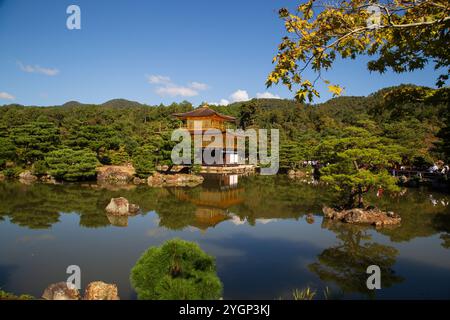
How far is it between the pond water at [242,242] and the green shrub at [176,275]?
6.95ft

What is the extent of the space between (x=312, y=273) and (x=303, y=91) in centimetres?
466

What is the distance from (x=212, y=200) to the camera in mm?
17297

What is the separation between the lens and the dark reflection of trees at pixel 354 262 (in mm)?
6656

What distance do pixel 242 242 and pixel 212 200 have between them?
773 centimetres

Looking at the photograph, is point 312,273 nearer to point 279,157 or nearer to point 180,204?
point 180,204

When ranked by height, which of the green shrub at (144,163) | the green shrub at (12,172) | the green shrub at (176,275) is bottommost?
the green shrub at (176,275)

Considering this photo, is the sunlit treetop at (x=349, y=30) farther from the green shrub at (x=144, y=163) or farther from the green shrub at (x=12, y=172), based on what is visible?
the green shrub at (x=12, y=172)

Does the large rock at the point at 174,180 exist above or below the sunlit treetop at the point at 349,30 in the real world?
below

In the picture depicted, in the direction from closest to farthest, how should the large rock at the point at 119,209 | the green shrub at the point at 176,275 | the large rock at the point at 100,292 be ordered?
the green shrub at the point at 176,275
the large rock at the point at 100,292
the large rock at the point at 119,209

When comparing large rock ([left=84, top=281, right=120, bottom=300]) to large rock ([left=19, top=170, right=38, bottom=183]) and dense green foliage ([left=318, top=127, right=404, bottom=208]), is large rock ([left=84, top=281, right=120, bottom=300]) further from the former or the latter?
large rock ([left=19, top=170, right=38, bottom=183])

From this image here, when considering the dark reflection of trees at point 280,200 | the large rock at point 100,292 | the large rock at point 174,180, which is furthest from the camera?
the large rock at point 174,180

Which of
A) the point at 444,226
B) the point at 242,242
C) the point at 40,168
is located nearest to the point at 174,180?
the point at 40,168

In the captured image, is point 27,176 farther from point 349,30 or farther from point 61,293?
point 349,30

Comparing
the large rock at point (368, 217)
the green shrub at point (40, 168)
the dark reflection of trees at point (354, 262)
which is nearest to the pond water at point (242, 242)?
the dark reflection of trees at point (354, 262)
